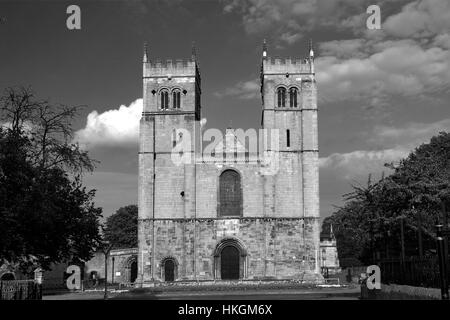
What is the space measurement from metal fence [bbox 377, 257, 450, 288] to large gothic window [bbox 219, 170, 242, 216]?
22045 mm

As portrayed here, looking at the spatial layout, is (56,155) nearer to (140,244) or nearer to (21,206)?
(21,206)

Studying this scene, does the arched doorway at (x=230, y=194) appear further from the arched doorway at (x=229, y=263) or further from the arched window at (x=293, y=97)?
the arched window at (x=293, y=97)

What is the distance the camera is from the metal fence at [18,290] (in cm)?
2331

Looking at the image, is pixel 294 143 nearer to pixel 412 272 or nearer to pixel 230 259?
pixel 230 259

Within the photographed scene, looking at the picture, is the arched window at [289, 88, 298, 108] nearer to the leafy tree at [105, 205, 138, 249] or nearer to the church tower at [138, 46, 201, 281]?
the church tower at [138, 46, 201, 281]

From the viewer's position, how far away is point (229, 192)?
52.6m

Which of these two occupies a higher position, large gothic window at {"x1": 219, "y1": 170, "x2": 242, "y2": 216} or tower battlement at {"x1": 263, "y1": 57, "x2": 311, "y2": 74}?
tower battlement at {"x1": 263, "y1": 57, "x2": 311, "y2": 74}

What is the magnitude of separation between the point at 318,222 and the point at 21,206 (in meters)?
35.9

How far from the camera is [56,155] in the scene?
85.0 ft

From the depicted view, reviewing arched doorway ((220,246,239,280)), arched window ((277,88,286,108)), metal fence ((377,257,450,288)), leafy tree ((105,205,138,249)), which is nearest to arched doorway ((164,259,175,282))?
arched doorway ((220,246,239,280))

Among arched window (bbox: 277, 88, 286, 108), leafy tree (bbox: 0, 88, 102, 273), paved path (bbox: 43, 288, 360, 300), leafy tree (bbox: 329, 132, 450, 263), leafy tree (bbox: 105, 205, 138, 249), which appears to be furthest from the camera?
leafy tree (bbox: 105, 205, 138, 249)

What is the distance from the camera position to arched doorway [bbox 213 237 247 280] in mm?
51094

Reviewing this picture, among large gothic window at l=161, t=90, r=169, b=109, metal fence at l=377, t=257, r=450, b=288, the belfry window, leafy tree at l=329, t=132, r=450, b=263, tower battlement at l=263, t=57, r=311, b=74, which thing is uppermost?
tower battlement at l=263, t=57, r=311, b=74

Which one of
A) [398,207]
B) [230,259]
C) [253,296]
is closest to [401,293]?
[253,296]
